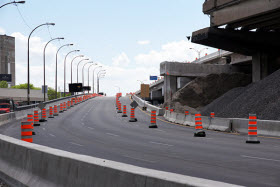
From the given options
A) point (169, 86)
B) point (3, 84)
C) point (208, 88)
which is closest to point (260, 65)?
point (208, 88)

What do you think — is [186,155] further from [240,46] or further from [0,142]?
[240,46]

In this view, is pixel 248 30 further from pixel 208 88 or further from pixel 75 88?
pixel 75 88

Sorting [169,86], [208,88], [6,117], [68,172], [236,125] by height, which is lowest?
[6,117]

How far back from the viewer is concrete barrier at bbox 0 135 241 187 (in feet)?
14.7

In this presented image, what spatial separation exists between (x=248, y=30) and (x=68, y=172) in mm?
37405

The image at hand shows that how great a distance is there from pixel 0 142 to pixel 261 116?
72.7 ft

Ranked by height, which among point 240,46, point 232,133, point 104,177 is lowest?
point 232,133

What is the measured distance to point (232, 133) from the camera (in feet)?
79.4

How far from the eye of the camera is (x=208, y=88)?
2448 inches

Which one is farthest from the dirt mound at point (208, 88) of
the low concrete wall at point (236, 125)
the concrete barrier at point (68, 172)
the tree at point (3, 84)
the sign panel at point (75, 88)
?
the tree at point (3, 84)

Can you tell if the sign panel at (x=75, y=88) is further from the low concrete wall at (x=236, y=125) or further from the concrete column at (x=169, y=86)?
the low concrete wall at (x=236, y=125)

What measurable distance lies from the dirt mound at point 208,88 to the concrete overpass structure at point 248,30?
45.4 feet

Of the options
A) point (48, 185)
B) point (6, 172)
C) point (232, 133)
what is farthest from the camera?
point (232, 133)

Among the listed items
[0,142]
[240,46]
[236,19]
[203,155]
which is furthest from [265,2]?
[0,142]
